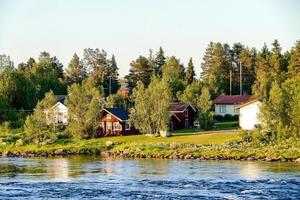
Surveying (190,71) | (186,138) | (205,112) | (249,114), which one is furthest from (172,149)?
(190,71)

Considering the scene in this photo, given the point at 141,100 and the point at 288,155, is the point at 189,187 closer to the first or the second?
the point at 288,155

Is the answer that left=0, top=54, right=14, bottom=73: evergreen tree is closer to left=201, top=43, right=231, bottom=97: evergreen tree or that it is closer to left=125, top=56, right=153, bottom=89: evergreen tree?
left=125, top=56, right=153, bottom=89: evergreen tree

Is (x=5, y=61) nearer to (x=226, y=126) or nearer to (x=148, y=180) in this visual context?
(x=226, y=126)

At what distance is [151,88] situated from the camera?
87.5 metres

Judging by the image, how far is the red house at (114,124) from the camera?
90688 millimetres

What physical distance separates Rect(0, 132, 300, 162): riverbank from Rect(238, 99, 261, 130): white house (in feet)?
26.6

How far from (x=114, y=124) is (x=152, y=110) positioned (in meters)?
7.91

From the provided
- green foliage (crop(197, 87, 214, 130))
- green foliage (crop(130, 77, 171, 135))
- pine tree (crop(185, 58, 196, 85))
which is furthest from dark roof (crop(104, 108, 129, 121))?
pine tree (crop(185, 58, 196, 85))

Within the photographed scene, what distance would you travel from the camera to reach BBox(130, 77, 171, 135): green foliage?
84688mm

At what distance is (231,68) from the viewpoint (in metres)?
145

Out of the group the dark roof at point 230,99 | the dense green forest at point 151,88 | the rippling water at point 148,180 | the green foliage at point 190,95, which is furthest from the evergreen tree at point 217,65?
the rippling water at point 148,180

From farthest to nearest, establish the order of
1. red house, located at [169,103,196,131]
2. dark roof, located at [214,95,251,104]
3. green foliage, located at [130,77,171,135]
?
dark roof, located at [214,95,251,104] → red house, located at [169,103,196,131] → green foliage, located at [130,77,171,135]

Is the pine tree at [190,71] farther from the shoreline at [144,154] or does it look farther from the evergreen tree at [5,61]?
the shoreline at [144,154]

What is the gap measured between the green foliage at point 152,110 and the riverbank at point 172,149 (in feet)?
6.41
